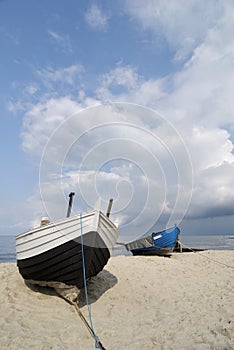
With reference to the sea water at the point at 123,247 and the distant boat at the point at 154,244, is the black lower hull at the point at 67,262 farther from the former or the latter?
→ the sea water at the point at 123,247

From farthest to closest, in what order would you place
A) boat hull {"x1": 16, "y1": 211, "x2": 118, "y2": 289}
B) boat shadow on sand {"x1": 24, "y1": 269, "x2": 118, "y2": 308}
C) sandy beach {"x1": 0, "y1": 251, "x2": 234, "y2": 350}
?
1. boat shadow on sand {"x1": 24, "y1": 269, "x2": 118, "y2": 308}
2. boat hull {"x1": 16, "y1": 211, "x2": 118, "y2": 289}
3. sandy beach {"x1": 0, "y1": 251, "x2": 234, "y2": 350}

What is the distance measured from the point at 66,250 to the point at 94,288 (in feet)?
7.14

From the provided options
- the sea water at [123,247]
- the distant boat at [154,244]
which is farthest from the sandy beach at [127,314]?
the sea water at [123,247]

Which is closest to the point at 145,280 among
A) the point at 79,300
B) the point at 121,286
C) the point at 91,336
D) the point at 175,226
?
the point at 121,286

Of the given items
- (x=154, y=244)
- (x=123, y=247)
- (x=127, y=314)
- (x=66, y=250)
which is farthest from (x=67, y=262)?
(x=123, y=247)

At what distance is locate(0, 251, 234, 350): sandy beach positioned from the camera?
413 cm

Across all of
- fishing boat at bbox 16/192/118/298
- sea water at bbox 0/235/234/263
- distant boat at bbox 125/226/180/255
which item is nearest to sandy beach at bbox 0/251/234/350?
fishing boat at bbox 16/192/118/298

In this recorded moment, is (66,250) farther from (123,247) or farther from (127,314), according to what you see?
(123,247)

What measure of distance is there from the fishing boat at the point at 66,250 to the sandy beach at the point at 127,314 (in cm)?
57

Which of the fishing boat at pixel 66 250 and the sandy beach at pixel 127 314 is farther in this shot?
the fishing boat at pixel 66 250

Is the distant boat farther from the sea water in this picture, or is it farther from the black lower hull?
the black lower hull

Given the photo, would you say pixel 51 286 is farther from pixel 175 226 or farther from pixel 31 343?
pixel 175 226

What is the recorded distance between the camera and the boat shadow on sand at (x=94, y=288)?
627cm

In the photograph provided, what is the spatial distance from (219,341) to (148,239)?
13.1m
